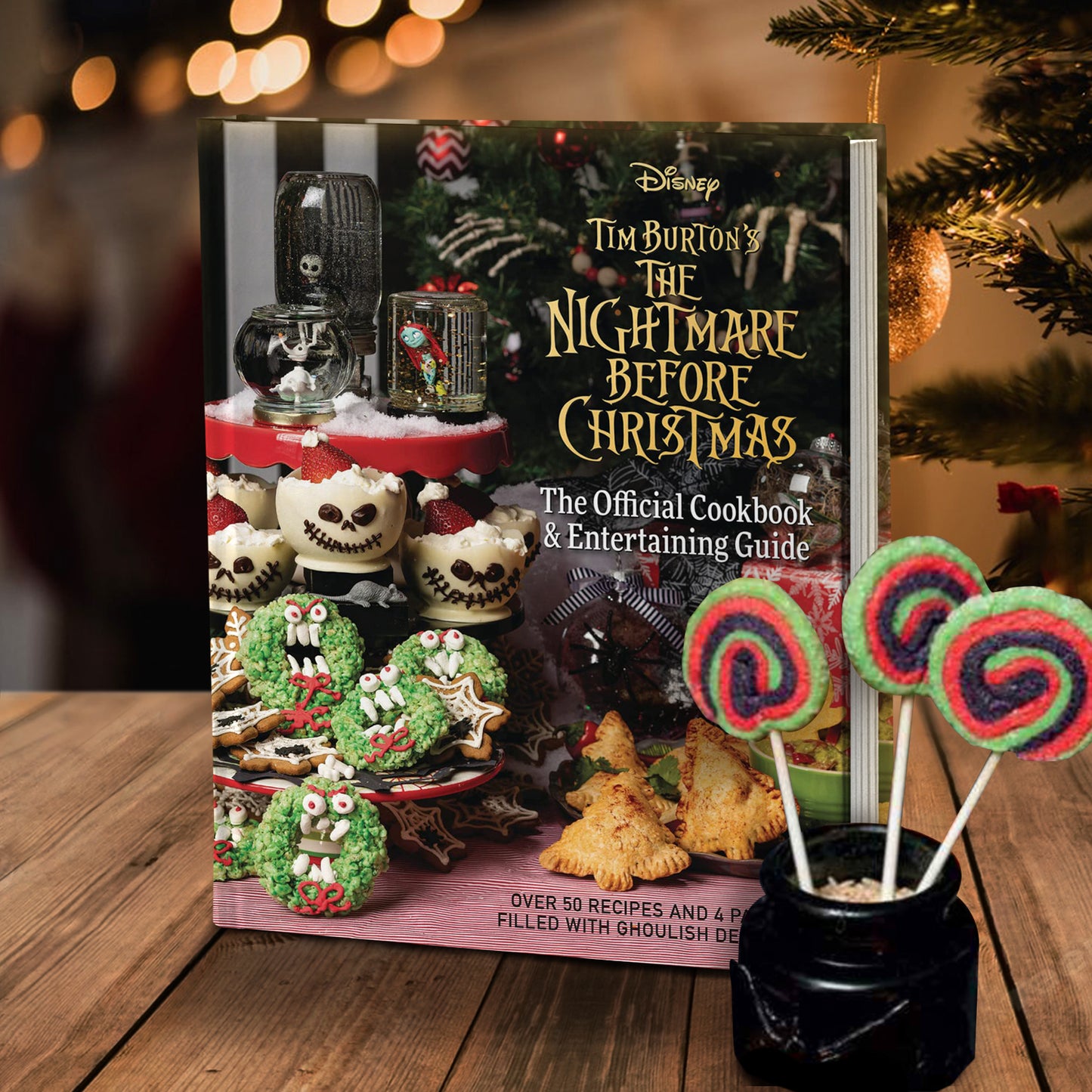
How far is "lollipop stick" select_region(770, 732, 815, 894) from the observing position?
0.65 meters

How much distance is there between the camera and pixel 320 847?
779mm

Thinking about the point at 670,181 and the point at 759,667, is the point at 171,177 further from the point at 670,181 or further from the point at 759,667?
the point at 759,667

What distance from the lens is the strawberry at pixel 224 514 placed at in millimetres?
774

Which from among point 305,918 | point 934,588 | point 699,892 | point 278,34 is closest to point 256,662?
point 305,918

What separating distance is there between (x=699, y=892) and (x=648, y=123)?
445mm

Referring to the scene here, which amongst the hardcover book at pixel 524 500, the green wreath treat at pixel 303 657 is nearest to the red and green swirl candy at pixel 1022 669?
the hardcover book at pixel 524 500

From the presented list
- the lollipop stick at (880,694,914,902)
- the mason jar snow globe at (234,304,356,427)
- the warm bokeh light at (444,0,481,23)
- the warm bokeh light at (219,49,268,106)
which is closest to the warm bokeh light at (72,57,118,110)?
the warm bokeh light at (219,49,268,106)

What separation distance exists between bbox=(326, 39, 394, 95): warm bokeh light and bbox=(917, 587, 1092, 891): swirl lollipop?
37.8 inches

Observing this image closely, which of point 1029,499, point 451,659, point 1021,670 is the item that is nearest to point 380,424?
point 451,659

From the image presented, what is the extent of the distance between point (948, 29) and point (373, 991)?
2.28 feet

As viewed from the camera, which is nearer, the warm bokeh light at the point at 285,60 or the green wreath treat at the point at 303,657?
the green wreath treat at the point at 303,657

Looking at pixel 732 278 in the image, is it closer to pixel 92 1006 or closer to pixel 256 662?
pixel 256 662

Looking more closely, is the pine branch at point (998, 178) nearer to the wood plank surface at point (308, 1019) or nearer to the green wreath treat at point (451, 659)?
the green wreath treat at point (451, 659)

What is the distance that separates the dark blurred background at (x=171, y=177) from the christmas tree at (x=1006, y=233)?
14.4 inches
